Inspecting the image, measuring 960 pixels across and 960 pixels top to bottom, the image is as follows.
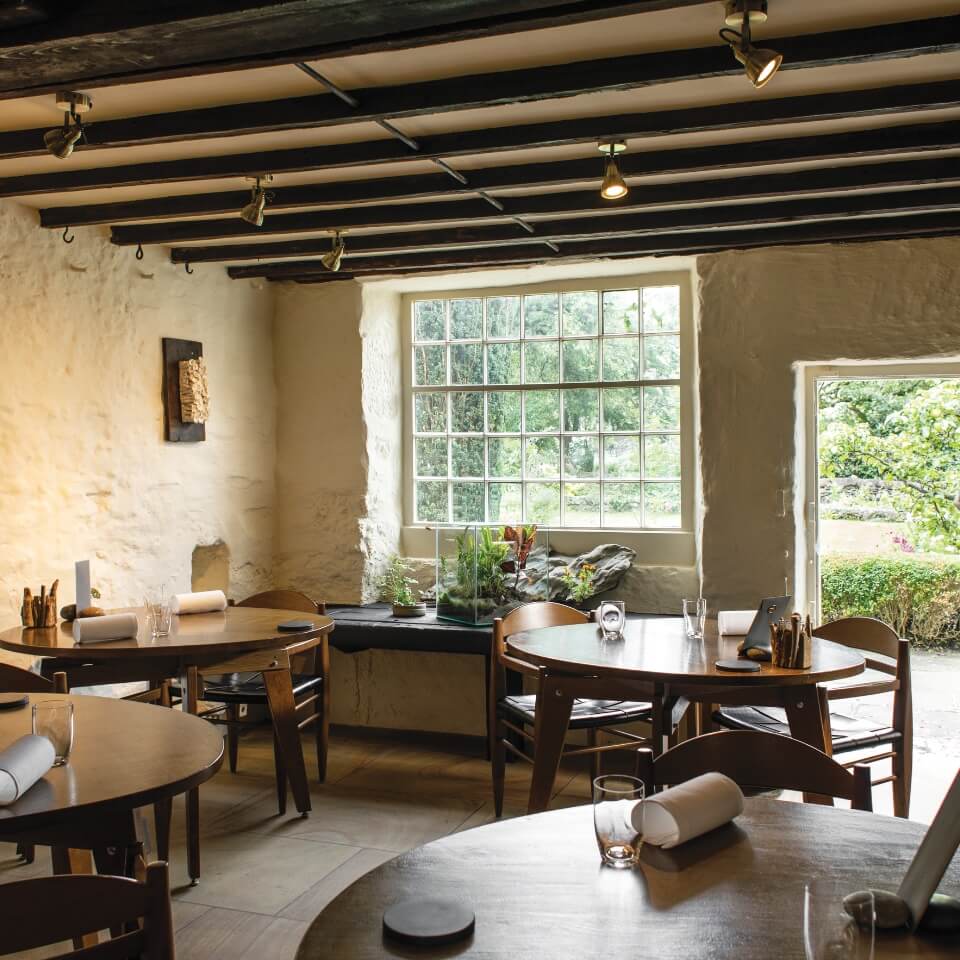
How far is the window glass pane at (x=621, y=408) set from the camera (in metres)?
5.42

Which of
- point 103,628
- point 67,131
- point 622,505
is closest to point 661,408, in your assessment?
point 622,505

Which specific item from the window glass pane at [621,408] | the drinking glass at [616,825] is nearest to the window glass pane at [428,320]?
the window glass pane at [621,408]

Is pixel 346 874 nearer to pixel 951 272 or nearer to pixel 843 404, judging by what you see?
pixel 951 272

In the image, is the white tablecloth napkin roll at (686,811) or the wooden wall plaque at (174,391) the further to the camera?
the wooden wall plaque at (174,391)

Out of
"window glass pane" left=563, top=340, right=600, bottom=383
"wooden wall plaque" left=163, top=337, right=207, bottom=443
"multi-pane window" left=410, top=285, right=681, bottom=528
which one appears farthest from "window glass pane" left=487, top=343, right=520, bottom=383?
"wooden wall plaque" left=163, top=337, right=207, bottom=443

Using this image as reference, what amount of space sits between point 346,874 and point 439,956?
2392 mm

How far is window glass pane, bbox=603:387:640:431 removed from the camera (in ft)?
17.8

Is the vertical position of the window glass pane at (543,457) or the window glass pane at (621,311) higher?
the window glass pane at (621,311)

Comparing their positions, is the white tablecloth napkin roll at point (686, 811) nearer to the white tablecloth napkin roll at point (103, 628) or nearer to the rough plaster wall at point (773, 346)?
the white tablecloth napkin roll at point (103, 628)

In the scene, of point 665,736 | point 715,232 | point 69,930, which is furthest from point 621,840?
point 715,232

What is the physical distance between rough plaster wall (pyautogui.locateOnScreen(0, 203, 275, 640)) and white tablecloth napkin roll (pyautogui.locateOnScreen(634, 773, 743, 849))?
312 centimetres

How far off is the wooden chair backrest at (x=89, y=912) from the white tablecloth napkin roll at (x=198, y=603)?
9.34 ft

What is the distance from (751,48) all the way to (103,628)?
2.75 metres

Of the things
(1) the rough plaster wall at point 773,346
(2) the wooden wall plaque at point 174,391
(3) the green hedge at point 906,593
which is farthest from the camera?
(3) the green hedge at point 906,593
